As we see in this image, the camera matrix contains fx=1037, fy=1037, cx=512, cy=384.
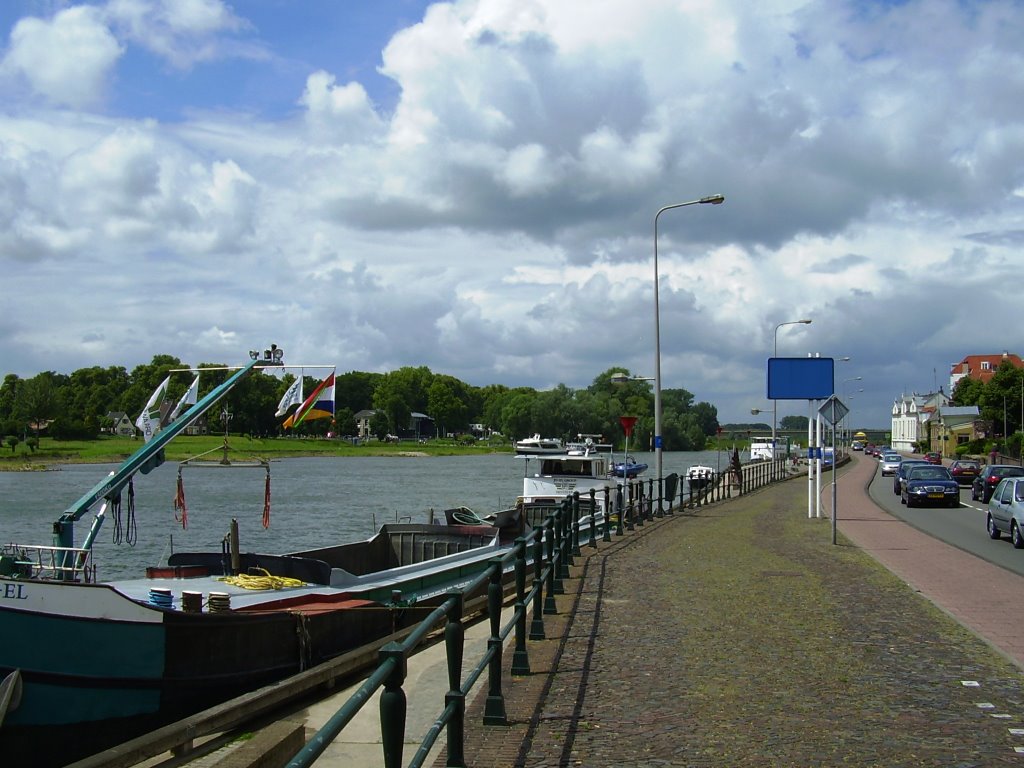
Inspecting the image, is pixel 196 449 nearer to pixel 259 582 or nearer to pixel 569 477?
pixel 569 477

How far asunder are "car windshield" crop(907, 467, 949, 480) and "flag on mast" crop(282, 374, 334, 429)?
2378 cm

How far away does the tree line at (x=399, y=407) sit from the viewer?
105438mm

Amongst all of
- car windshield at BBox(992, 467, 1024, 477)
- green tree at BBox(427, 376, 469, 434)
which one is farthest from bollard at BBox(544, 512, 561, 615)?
green tree at BBox(427, 376, 469, 434)

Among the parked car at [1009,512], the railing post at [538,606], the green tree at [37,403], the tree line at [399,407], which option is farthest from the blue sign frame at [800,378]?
the green tree at [37,403]

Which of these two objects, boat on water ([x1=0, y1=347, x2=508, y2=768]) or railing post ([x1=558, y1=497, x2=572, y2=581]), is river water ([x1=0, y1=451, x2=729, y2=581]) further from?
railing post ([x1=558, y1=497, x2=572, y2=581])

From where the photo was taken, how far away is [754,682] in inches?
312

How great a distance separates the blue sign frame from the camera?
27.2 m

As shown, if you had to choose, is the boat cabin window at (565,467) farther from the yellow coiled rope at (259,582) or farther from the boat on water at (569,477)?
the yellow coiled rope at (259,582)

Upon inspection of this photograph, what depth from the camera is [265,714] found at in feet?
32.5

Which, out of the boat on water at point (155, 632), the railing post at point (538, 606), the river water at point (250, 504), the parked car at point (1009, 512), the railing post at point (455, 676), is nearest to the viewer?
the railing post at point (455, 676)

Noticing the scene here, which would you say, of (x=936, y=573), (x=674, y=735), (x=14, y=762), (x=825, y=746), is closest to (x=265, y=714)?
(x=14, y=762)

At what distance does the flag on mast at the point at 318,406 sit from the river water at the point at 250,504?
128 inches

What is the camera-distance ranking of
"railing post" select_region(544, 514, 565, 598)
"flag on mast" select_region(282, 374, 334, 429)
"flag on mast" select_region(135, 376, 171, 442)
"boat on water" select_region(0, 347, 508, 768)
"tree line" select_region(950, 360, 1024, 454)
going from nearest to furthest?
"boat on water" select_region(0, 347, 508, 768), "railing post" select_region(544, 514, 565, 598), "flag on mast" select_region(135, 376, 171, 442), "flag on mast" select_region(282, 374, 334, 429), "tree line" select_region(950, 360, 1024, 454)

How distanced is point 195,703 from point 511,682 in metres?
4.80
